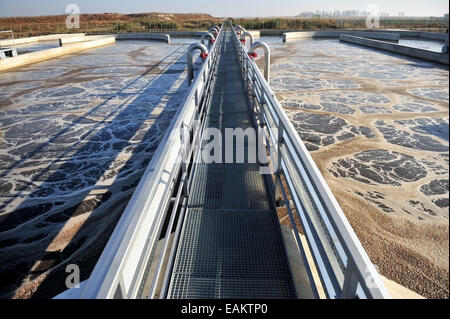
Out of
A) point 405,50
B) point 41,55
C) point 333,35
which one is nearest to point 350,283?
point 405,50

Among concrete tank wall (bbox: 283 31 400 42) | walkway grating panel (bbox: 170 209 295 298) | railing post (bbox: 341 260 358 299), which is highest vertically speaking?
concrete tank wall (bbox: 283 31 400 42)

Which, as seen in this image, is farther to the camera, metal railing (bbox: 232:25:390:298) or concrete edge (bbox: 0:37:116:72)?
concrete edge (bbox: 0:37:116:72)

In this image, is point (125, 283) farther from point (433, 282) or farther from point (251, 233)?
point (433, 282)

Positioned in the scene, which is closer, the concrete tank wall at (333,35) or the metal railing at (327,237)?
the metal railing at (327,237)

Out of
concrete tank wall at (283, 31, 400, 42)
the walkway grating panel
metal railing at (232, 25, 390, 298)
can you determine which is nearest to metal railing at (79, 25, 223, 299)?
the walkway grating panel

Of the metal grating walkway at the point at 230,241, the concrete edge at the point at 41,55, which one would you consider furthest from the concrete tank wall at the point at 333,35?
the metal grating walkway at the point at 230,241

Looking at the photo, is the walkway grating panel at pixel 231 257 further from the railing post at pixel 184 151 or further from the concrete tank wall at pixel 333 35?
the concrete tank wall at pixel 333 35

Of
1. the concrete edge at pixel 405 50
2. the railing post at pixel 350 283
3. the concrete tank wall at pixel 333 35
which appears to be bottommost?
the railing post at pixel 350 283

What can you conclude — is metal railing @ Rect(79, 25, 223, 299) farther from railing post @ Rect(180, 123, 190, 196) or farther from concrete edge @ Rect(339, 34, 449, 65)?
concrete edge @ Rect(339, 34, 449, 65)
